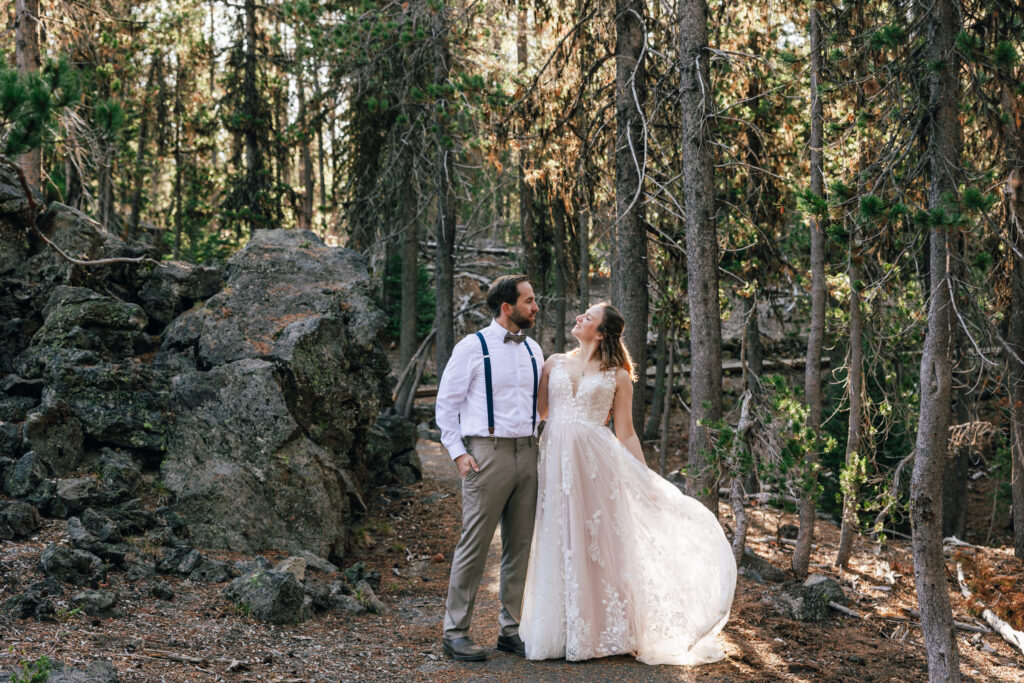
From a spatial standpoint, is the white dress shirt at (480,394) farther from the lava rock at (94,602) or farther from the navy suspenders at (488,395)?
the lava rock at (94,602)

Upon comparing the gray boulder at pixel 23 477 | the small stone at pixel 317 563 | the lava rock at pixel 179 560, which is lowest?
the small stone at pixel 317 563

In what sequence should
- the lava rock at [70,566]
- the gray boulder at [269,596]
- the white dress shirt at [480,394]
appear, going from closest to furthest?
the white dress shirt at [480,394] → the lava rock at [70,566] → the gray boulder at [269,596]

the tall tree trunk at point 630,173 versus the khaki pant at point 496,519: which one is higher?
the tall tree trunk at point 630,173

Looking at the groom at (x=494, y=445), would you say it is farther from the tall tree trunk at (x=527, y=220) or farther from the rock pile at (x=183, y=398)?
the tall tree trunk at (x=527, y=220)

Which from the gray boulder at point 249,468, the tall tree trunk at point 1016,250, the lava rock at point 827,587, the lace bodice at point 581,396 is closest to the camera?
the lace bodice at point 581,396

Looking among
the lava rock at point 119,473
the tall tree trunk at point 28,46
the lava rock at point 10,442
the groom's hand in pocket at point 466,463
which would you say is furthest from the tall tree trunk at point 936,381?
the tall tree trunk at point 28,46

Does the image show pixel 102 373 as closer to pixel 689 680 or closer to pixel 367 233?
pixel 689 680

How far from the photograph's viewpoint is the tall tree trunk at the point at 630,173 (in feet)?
30.6

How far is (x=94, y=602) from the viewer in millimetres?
5199

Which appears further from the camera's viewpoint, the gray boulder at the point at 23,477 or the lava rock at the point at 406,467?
the lava rock at the point at 406,467

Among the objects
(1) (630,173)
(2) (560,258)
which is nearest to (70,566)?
(1) (630,173)

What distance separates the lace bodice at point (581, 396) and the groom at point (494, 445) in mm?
201

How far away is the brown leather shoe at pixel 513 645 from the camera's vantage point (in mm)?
5422

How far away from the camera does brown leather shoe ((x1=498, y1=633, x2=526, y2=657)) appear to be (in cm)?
542
